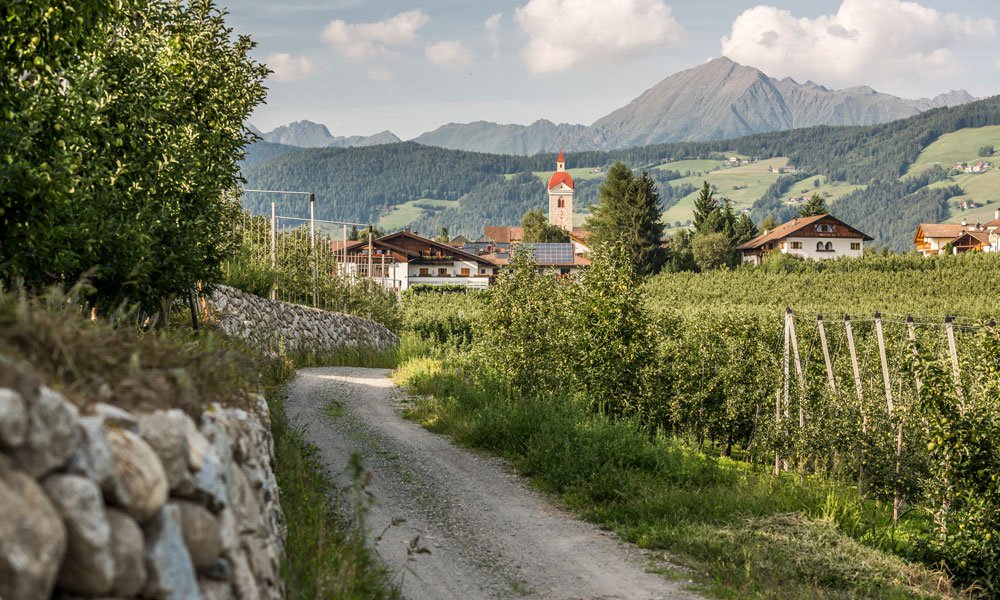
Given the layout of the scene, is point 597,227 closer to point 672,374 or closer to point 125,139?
point 672,374

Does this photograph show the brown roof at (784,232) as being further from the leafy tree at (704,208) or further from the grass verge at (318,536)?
the grass verge at (318,536)

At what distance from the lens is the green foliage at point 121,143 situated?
24.4 feet

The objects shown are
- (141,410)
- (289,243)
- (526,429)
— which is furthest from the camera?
(289,243)

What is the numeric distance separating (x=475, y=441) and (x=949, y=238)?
14180 cm

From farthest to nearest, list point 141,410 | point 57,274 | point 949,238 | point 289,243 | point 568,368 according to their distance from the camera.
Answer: point 949,238, point 289,243, point 568,368, point 57,274, point 141,410

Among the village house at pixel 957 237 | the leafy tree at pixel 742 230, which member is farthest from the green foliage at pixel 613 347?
the village house at pixel 957 237

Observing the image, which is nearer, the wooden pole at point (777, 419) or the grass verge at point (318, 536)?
the grass verge at point (318, 536)

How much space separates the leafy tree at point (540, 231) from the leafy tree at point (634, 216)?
101 ft

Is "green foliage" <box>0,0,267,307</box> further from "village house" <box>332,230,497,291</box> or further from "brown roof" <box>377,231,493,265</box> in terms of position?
"village house" <box>332,230,497,291</box>

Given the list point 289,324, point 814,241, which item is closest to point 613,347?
point 289,324

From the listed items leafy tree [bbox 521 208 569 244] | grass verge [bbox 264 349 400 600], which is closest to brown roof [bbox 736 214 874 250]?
leafy tree [bbox 521 208 569 244]

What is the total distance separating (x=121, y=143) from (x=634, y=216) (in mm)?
69114

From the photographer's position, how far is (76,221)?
8.27 metres

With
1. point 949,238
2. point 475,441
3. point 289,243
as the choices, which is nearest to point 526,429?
point 475,441
